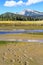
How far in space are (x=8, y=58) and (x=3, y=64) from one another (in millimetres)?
2117

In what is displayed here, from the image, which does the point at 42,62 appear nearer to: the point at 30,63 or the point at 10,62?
the point at 30,63

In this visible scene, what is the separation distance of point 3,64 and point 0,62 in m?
0.63

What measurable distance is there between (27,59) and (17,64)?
176cm

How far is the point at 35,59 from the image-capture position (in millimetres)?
15992

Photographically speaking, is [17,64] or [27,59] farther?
[27,59]

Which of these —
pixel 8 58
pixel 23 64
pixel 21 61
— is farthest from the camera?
pixel 8 58

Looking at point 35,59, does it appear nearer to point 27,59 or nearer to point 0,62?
point 27,59

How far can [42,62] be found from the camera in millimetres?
14883

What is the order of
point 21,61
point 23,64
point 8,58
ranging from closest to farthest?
point 23,64 < point 21,61 < point 8,58

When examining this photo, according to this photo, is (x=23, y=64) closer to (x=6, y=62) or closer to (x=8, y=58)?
(x=6, y=62)

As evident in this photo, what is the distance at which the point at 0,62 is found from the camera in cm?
1495

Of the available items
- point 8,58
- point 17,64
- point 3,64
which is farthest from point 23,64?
point 8,58

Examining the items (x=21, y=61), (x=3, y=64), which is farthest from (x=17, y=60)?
(x=3, y=64)

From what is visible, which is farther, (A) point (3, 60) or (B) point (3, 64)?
(A) point (3, 60)
